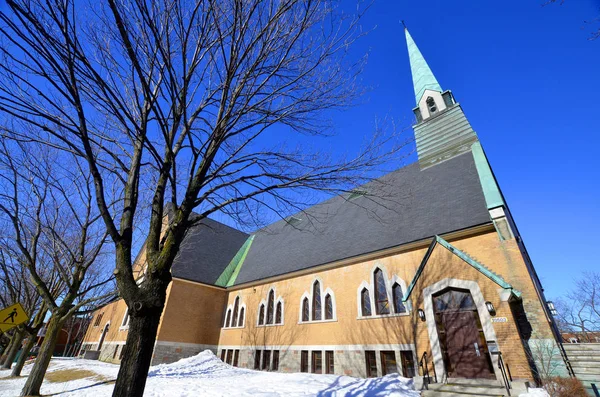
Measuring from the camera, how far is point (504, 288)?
8891 millimetres

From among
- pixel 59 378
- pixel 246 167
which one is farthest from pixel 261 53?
pixel 59 378

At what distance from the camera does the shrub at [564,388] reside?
6352mm

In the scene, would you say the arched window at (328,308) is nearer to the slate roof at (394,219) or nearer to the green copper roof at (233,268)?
the slate roof at (394,219)

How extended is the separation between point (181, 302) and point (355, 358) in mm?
12586

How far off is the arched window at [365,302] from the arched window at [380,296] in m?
0.50

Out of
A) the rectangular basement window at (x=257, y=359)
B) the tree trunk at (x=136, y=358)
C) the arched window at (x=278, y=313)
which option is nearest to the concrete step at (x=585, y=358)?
the tree trunk at (x=136, y=358)

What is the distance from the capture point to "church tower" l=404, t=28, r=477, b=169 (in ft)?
57.0

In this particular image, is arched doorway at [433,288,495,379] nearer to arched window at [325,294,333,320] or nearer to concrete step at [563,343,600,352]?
concrete step at [563,343,600,352]

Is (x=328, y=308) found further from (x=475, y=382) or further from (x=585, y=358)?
(x=585, y=358)

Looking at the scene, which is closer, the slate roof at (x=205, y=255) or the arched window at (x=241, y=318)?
the arched window at (x=241, y=318)

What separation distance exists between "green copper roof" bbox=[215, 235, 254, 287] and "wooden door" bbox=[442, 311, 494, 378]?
16513 mm

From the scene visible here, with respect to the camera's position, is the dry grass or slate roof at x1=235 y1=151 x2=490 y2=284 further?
slate roof at x1=235 y1=151 x2=490 y2=284

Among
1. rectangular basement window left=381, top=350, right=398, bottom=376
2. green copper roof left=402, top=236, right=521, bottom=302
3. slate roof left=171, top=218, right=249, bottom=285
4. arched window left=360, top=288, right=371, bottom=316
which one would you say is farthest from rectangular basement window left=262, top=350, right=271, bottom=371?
green copper roof left=402, top=236, right=521, bottom=302

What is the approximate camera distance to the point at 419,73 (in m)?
24.0
